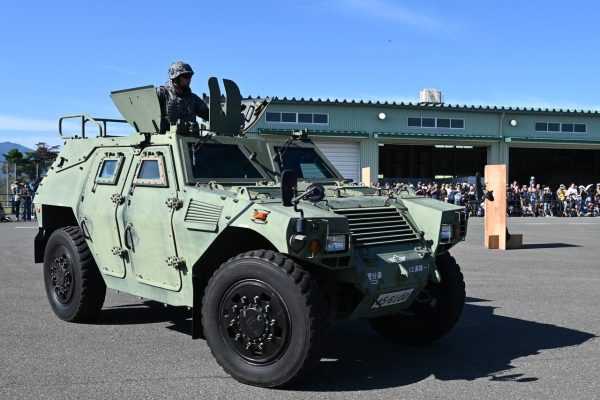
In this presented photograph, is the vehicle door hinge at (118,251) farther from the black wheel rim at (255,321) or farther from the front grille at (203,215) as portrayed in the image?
the black wheel rim at (255,321)

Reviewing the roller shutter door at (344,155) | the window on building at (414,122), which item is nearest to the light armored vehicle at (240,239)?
the roller shutter door at (344,155)

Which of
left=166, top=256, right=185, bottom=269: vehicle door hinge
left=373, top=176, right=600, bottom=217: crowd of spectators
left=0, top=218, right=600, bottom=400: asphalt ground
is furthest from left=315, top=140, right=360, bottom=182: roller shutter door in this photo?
left=166, top=256, right=185, bottom=269: vehicle door hinge

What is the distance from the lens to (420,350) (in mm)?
6449

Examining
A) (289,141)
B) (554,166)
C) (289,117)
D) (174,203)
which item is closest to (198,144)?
(174,203)

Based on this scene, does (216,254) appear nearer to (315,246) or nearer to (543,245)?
(315,246)

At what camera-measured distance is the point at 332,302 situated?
18.2 ft

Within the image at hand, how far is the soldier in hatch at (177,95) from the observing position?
24.9ft

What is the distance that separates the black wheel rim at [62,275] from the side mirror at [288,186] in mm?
3276

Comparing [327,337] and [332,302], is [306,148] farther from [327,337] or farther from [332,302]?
[327,337]

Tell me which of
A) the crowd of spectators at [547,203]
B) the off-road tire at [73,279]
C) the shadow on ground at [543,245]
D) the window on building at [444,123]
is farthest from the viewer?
the window on building at [444,123]

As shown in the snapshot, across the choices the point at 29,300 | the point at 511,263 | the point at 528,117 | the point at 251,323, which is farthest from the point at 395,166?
the point at 251,323

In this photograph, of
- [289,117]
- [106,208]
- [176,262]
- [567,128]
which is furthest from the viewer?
[567,128]

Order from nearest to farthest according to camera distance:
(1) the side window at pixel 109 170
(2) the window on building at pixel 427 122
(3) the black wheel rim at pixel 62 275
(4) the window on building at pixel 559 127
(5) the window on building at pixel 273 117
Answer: (1) the side window at pixel 109 170 → (3) the black wheel rim at pixel 62 275 → (5) the window on building at pixel 273 117 → (2) the window on building at pixel 427 122 → (4) the window on building at pixel 559 127

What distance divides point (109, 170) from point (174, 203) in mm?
1513
